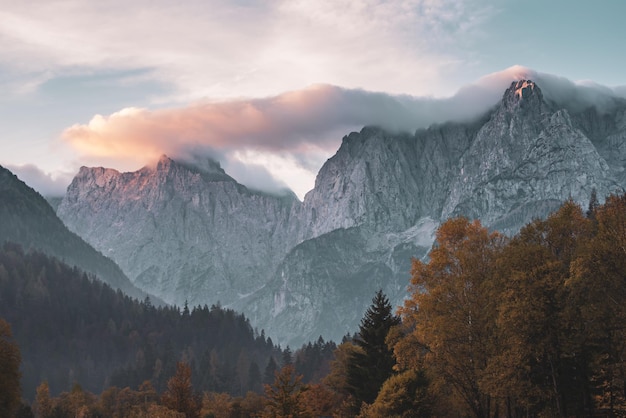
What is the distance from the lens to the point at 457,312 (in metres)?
68.1

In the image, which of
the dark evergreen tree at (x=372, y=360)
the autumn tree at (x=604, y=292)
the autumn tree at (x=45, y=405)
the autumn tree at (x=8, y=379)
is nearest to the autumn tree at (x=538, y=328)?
the autumn tree at (x=604, y=292)

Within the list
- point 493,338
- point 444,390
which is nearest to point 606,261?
point 493,338

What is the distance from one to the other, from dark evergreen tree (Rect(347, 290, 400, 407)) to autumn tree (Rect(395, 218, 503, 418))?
17.2 meters

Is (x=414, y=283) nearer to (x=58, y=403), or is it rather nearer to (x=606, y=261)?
(x=606, y=261)

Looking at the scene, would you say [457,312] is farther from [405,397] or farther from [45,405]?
[45,405]

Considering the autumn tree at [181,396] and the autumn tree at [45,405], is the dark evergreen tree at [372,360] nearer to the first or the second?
the autumn tree at [181,396]

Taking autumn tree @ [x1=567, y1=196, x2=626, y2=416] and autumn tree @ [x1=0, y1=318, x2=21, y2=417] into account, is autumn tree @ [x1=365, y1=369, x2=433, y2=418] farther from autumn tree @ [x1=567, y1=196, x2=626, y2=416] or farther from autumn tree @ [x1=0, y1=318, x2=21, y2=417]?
autumn tree @ [x1=0, y1=318, x2=21, y2=417]

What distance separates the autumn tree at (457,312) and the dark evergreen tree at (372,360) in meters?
17.2

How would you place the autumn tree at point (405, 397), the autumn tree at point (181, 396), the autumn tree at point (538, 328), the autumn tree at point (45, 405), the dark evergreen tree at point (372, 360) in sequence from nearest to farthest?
1. the autumn tree at point (538, 328)
2. the autumn tree at point (405, 397)
3. the dark evergreen tree at point (372, 360)
4. the autumn tree at point (181, 396)
5. the autumn tree at point (45, 405)

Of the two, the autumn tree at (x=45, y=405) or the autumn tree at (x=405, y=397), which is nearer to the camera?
the autumn tree at (x=405, y=397)

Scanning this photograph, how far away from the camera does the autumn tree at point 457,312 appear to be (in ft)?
222

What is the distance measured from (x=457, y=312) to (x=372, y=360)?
27916 millimetres

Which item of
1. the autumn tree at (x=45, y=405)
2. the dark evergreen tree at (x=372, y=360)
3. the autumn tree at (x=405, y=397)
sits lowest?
the autumn tree at (x=45, y=405)

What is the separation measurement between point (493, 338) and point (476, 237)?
10701mm
